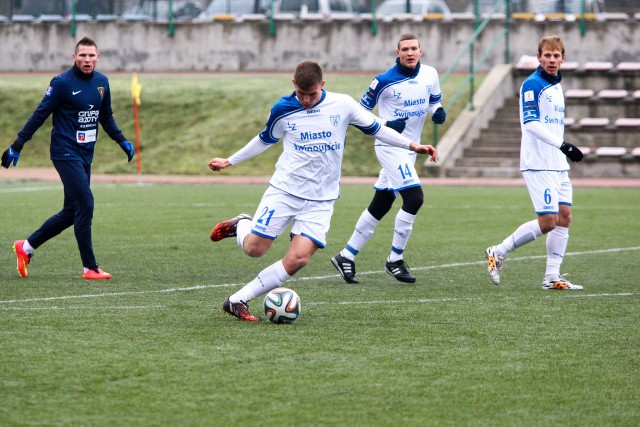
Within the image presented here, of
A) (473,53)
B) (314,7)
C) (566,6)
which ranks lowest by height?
(473,53)

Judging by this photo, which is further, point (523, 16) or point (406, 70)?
point (523, 16)

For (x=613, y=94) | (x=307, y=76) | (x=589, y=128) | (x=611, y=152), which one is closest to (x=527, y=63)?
(x=613, y=94)

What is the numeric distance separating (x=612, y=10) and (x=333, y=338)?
2759 centimetres

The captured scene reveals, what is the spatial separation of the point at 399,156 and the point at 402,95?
0.59 meters

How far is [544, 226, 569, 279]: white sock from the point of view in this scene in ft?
33.1

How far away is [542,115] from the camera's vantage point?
9.93 m

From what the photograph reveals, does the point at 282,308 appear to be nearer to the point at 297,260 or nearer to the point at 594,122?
the point at 297,260

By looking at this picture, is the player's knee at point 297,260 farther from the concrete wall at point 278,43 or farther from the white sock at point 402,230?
the concrete wall at point 278,43

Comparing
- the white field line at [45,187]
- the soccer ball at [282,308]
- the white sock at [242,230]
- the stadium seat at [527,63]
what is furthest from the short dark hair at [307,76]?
the stadium seat at [527,63]

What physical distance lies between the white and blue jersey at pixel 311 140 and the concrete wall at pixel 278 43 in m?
24.8

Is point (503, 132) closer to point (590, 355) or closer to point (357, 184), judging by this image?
point (357, 184)

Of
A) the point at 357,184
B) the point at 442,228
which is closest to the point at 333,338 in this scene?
the point at 442,228

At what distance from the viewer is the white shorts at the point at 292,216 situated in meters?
8.24

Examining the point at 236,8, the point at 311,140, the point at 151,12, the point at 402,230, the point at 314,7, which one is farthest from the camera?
the point at 151,12
